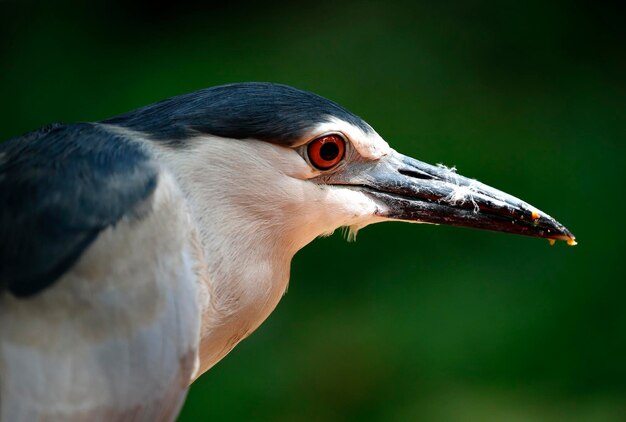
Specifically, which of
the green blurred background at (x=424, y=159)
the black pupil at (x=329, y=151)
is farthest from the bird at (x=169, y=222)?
the green blurred background at (x=424, y=159)

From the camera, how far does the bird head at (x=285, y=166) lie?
147cm

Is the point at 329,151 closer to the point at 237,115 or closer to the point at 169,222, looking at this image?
the point at 237,115

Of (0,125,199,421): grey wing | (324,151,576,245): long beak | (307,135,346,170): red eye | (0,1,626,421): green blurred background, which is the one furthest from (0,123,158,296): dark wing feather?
(0,1,626,421): green blurred background

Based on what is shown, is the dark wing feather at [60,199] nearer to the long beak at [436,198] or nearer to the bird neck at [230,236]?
the bird neck at [230,236]

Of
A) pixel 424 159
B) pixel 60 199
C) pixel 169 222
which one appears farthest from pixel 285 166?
pixel 424 159

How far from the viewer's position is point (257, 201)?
1497mm

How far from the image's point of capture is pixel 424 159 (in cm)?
358

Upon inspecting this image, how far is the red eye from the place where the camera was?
1.52m

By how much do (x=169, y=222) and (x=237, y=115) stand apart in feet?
0.75

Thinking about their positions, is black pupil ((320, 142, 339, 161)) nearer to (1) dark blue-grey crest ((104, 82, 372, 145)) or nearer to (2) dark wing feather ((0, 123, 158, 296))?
(1) dark blue-grey crest ((104, 82, 372, 145))

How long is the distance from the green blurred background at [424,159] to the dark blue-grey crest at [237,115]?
5.32 ft

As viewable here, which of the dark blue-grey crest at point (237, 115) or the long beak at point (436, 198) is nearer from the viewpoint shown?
the dark blue-grey crest at point (237, 115)

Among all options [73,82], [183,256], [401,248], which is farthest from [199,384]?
[183,256]

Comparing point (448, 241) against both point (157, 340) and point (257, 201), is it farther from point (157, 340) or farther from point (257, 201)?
point (157, 340)
